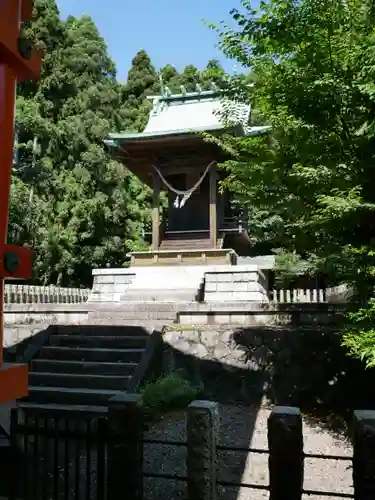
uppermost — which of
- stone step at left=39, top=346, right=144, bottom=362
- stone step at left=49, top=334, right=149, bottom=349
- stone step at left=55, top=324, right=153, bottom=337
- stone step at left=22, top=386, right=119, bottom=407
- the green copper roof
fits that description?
the green copper roof

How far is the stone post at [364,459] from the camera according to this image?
309 cm

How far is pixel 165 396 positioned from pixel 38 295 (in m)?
8.48

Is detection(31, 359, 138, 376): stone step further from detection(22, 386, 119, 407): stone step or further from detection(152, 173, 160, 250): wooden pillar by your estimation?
detection(152, 173, 160, 250): wooden pillar

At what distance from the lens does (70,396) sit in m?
6.82

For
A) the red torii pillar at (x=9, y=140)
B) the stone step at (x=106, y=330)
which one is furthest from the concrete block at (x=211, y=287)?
the red torii pillar at (x=9, y=140)

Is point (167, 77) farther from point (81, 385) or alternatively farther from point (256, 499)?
point (256, 499)

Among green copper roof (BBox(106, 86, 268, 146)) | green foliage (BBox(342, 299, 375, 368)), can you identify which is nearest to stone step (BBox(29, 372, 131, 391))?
green foliage (BBox(342, 299, 375, 368))

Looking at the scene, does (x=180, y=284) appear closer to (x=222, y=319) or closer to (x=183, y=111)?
(x=222, y=319)

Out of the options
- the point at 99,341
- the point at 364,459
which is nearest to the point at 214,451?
the point at 364,459

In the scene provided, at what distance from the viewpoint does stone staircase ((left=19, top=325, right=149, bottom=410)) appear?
682cm

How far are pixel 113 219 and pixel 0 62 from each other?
79.1ft

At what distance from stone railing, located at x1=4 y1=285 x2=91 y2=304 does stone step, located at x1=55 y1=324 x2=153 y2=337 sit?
142 inches

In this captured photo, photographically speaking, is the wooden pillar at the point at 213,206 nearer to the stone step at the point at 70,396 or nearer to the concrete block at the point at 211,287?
the concrete block at the point at 211,287

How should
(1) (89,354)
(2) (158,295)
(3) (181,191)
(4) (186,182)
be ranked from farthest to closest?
1. (4) (186,182)
2. (3) (181,191)
3. (2) (158,295)
4. (1) (89,354)
